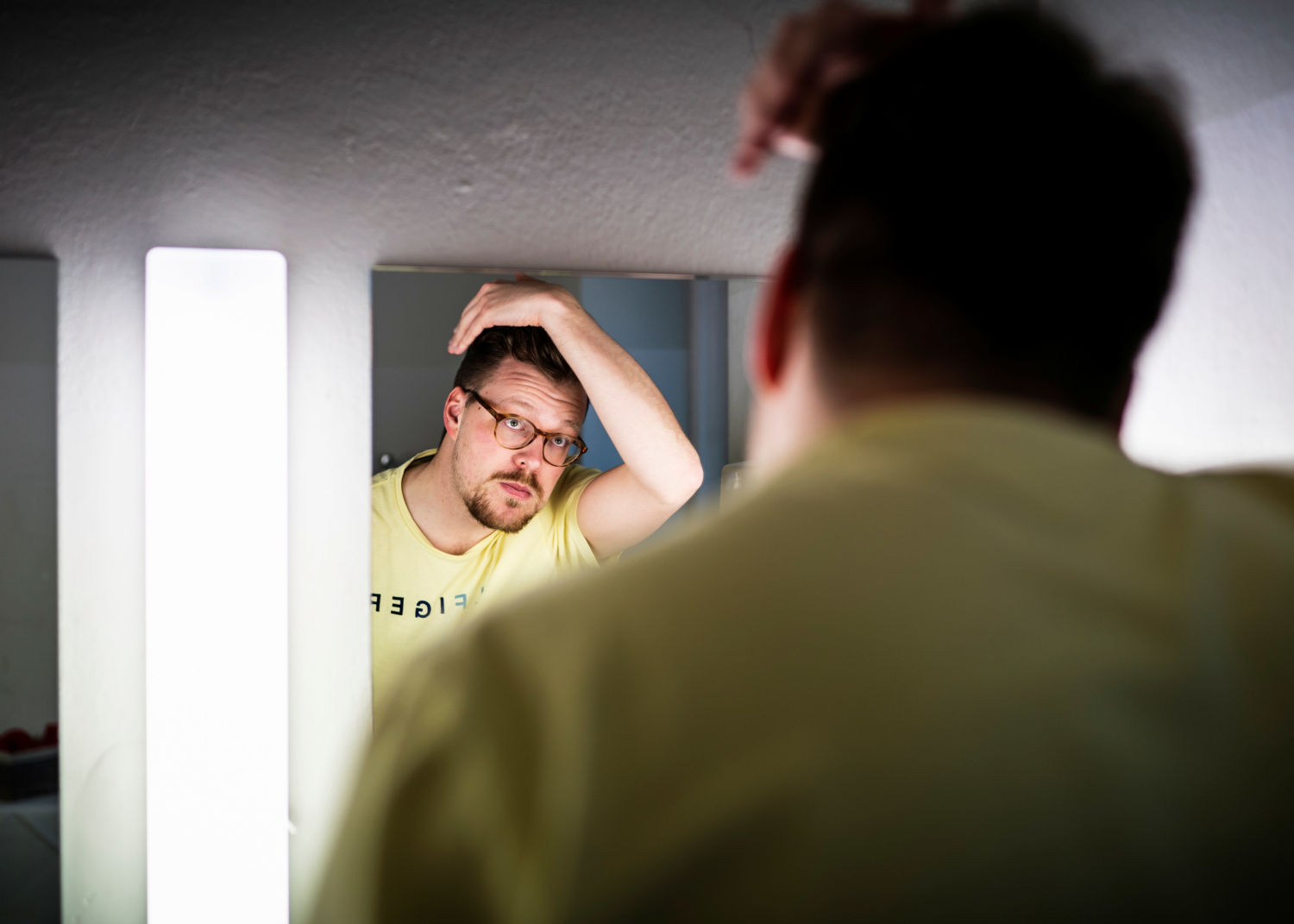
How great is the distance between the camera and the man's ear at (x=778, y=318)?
43 centimetres

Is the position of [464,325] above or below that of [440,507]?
above

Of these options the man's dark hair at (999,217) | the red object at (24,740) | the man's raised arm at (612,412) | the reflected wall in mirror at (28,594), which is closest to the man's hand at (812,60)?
the man's dark hair at (999,217)

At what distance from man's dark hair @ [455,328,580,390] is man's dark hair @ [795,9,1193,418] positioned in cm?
86

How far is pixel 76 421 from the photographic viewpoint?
1119 millimetres

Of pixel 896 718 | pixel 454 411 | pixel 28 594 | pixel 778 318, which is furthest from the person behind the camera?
pixel 454 411

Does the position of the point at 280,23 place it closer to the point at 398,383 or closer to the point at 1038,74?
the point at 398,383

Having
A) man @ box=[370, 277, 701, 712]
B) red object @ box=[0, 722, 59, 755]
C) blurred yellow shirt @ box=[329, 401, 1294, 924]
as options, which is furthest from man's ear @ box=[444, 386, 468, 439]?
blurred yellow shirt @ box=[329, 401, 1294, 924]

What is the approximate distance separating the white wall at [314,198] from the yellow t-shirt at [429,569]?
28 millimetres

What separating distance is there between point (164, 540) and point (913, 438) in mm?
1016

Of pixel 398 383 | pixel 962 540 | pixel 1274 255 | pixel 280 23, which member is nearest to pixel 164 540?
pixel 398 383

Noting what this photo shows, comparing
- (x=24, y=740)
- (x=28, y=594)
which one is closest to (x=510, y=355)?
(x=28, y=594)

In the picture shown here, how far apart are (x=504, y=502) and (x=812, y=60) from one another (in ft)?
2.82

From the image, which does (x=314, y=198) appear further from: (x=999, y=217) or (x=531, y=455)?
(x=999, y=217)

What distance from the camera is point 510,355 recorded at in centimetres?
123
